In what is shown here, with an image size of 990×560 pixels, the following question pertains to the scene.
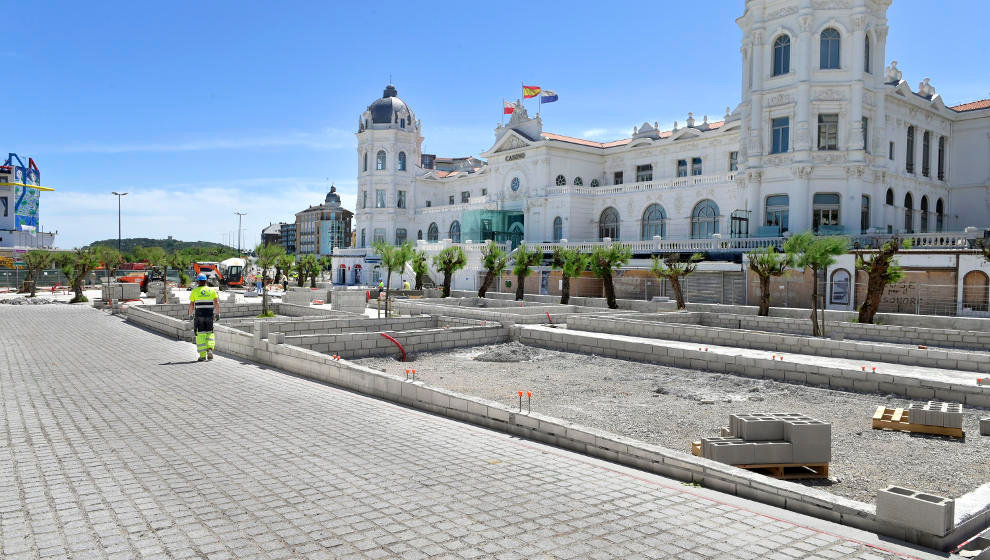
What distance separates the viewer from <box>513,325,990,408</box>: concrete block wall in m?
11.7

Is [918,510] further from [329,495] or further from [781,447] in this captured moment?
[329,495]

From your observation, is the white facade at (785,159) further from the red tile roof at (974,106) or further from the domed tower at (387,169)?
the domed tower at (387,169)

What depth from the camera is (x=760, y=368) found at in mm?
14172

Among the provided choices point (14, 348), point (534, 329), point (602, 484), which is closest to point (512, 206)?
point (534, 329)

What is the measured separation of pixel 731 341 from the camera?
18.5m

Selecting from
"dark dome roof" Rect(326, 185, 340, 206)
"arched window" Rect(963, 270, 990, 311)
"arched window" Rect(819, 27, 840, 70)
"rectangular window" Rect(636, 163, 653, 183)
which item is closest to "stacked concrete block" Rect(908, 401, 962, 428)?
"arched window" Rect(963, 270, 990, 311)

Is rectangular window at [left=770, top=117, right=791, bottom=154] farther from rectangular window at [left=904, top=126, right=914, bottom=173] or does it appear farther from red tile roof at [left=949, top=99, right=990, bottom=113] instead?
red tile roof at [left=949, top=99, right=990, bottom=113]

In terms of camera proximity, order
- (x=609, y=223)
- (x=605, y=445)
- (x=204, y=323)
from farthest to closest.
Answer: (x=609, y=223) < (x=204, y=323) < (x=605, y=445)

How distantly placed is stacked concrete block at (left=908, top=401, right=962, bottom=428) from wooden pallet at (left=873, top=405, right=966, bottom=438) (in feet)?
0.18

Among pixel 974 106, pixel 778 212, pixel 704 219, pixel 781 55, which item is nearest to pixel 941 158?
pixel 974 106

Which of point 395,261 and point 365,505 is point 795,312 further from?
point 395,261

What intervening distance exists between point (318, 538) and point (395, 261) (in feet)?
126

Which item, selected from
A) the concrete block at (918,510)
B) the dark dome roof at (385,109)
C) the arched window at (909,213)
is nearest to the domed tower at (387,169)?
the dark dome roof at (385,109)

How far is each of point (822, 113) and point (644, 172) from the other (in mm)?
18802
